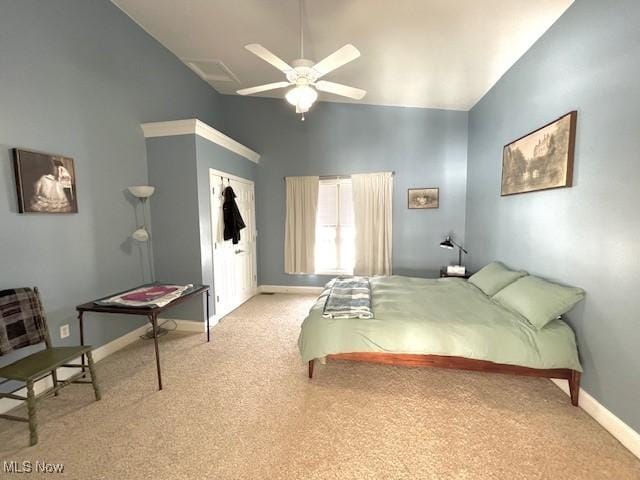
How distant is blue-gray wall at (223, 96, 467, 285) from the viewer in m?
4.42

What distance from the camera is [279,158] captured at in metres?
4.80

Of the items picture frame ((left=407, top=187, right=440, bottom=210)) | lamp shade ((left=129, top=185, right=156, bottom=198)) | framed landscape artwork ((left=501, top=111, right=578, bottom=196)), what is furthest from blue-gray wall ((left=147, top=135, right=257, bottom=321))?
framed landscape artwork ((left=501, top=111, right=578, bottom=196))

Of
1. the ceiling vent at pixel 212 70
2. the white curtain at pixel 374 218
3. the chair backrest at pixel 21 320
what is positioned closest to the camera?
the chair backrest at pixel 21 320

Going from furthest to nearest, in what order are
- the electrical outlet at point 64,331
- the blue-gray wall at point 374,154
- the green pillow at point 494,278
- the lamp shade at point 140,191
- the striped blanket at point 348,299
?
the blue-gray wall at point 374,154 → the lamp shade at point 140,191 → the green pillow at point 494,278 → the electrical outlet at point 64,331 → the striped blanket at point 348,299

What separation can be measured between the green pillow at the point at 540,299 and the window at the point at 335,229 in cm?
266

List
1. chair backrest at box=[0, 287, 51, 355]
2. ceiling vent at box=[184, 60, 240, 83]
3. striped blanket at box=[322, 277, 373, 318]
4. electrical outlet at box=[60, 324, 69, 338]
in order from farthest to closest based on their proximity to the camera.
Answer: ceiling vent at box=[184, 60, 240, 83] → electrical outlet at box=[60, 324, 69, 338] → striped blanket at box=[322, 277, 373, 318] → chair backrest at box=[0, 287, 51, 355]

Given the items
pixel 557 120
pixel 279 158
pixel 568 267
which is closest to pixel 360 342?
pixel 568 267

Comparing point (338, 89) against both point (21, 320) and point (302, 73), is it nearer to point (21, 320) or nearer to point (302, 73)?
point (302, 73)

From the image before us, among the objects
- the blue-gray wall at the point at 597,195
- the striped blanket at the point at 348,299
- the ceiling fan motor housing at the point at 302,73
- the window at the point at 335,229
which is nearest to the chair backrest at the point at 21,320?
the striped blanket at the point at 348,299

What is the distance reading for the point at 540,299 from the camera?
208 centimetres

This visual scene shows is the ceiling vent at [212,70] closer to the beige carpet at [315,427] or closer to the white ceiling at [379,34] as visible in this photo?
the white ceiling at [379,34]

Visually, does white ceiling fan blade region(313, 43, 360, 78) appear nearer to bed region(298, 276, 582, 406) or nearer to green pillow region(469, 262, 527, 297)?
bed region(298, 276, 582, 406)

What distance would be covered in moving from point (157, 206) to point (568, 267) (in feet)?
13.6

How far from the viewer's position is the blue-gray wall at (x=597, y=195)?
Result: 163cm
